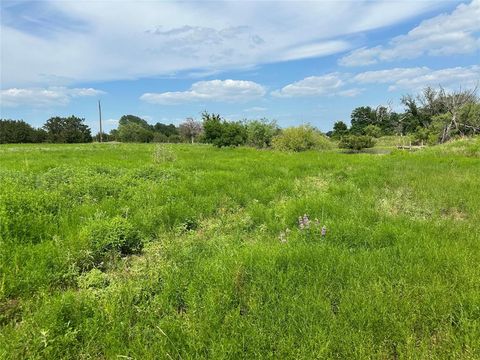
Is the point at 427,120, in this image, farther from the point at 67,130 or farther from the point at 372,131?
the point at 67,130

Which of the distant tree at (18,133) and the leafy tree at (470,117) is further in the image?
the distant tree at (18,133)

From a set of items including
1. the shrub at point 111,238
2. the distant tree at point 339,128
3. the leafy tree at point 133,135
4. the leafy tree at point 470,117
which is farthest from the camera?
the leafy tree at point 133,135

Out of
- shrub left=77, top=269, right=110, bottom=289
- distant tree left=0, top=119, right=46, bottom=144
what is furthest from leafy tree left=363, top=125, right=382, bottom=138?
shrub left=77, top=269, right=110, bottom=289

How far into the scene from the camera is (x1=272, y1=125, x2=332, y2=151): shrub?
123 ft

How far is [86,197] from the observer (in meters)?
7.00

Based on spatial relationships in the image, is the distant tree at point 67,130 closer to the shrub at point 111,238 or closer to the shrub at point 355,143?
the shrub at point 355,143

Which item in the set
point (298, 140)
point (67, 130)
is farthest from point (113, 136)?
point (298, 140)

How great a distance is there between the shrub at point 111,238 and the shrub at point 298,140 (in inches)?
1287

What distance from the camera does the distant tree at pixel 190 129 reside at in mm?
74562

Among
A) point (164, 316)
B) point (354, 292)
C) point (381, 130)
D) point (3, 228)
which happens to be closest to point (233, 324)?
point (164, 316)

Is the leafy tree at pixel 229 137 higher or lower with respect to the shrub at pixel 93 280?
higher

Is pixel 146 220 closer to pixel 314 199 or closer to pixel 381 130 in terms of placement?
pixel 314 199

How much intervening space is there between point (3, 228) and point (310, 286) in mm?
Answer: 3934

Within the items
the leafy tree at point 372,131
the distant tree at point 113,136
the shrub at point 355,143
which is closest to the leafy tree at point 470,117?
the shrub at point 355,143
